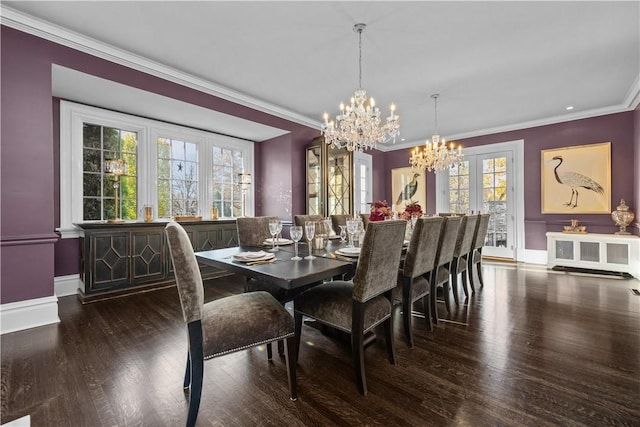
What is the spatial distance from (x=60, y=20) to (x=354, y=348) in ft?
12.0

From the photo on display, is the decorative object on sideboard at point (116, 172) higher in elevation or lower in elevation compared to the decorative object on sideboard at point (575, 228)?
higher

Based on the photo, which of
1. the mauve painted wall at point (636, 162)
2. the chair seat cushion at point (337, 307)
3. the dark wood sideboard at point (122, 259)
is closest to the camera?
the chair seat cushion at point (337, 307)

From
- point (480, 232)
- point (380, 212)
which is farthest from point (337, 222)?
point (480, 232)

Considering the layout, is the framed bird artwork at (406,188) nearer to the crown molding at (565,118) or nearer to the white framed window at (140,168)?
the crown molding at (565,118)

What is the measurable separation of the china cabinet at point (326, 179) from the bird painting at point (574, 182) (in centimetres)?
379

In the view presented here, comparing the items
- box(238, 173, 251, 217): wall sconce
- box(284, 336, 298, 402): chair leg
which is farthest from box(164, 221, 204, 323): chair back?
box(238, 173, 251, 217): wall sconce

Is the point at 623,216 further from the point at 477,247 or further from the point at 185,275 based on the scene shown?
the point at 185,275

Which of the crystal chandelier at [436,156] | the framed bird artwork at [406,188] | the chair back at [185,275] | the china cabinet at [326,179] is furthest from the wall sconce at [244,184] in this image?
the chair back at [185,275]

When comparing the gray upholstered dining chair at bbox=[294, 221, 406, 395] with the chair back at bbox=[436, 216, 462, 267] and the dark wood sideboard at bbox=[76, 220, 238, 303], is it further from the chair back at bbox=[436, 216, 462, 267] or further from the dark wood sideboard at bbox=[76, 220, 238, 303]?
the dark wood sideboard at bbox=[76, 220, 238, 303]

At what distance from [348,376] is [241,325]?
803 millimetres

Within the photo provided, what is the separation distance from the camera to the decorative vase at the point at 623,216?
14.3ft

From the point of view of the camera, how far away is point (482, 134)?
6.00 metres

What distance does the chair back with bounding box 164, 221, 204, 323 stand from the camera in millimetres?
1341

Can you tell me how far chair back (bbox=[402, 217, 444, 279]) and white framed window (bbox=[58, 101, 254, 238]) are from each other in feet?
12.4
